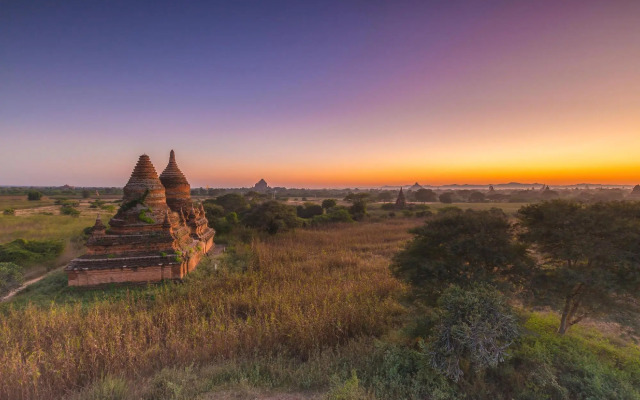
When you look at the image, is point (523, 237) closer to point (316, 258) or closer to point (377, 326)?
point (377, 326)

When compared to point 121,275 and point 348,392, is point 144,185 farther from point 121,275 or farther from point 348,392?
point 348,392

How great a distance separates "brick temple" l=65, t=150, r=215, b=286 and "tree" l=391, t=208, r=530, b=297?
786cm

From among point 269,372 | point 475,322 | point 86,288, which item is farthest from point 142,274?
point 475,322

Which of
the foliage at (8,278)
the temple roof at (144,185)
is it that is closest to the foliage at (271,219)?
the temple roof at (144,185)

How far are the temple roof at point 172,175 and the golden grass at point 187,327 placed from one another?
6.71 meters

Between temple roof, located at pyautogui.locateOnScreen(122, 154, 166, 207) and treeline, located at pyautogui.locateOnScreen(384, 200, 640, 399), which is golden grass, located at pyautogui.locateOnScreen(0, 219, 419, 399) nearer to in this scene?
treeline, located at pyautogui.locateOnScreen(384, 200, 640, 399)

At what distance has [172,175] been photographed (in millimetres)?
13453

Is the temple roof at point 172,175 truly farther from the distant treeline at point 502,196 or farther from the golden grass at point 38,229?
the distant treeline at point 502,196

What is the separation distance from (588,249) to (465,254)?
5.72 ft

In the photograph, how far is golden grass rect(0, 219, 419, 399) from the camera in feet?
13.8

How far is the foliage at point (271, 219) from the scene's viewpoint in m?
19.2

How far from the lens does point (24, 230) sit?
17594 millimetres

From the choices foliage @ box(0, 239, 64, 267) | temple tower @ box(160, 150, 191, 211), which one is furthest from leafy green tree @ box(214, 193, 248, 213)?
foliage @ box(0, 239, 64, 267)

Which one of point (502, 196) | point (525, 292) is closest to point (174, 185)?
point (525, 292)
